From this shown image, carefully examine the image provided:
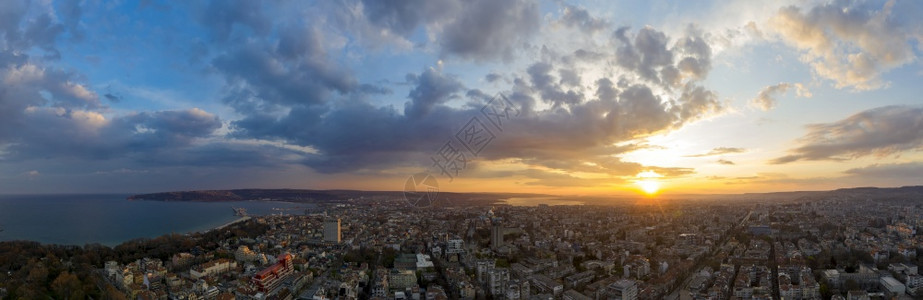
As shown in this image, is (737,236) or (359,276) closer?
(359,276)

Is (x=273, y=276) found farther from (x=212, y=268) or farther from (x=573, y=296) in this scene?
(x=573, y=296)

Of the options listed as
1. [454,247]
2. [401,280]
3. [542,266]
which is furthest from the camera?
[454,247]

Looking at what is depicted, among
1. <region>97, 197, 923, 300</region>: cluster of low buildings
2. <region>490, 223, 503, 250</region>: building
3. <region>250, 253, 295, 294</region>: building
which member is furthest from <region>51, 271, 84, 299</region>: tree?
<region>490, 223, 503, 250</region>: building

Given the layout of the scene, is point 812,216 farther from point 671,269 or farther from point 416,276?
point 416,276

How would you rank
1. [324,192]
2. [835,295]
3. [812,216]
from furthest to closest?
[324,192] < [812,216] < [835,295]

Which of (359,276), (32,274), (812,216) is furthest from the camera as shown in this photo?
(812,216)

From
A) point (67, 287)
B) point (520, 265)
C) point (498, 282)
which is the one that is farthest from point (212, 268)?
point (520, 265)

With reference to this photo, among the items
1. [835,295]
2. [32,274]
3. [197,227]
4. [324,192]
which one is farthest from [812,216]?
[324,192]
